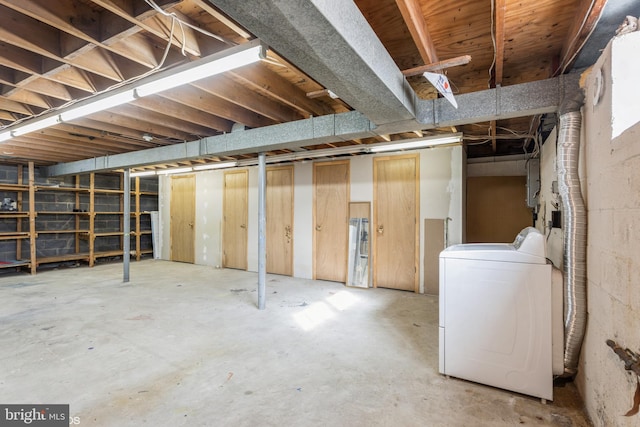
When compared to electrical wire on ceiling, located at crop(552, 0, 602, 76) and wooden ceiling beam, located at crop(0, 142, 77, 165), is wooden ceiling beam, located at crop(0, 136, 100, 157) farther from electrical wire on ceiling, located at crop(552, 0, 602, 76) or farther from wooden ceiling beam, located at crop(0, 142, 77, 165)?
electrical wire on ceiling, located at crop(552, 0, 602, 76)

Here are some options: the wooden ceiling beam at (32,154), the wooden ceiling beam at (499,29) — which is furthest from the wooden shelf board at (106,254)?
the wooden ceiling beam at (499,29)

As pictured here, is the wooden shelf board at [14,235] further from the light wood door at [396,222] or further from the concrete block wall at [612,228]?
the concrete block wall at [612,228]

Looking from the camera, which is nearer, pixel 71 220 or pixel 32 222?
pixel 32 222

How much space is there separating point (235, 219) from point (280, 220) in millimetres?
1182

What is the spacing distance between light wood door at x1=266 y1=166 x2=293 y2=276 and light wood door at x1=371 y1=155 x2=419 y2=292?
172 cm

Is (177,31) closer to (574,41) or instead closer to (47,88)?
(47,88)

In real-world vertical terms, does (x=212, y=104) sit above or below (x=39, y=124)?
above

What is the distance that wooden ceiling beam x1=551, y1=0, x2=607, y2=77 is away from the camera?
59.6 inches

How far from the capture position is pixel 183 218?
23.9 ft

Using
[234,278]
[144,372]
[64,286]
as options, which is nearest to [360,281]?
[234,278]

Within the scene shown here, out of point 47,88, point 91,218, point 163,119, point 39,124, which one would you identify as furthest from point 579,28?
point 91,218

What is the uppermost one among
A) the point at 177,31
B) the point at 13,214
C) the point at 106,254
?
the point at 177,31

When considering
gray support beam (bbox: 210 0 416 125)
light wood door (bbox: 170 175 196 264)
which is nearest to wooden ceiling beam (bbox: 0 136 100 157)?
light wood door (bbox: 170 175 196 264)

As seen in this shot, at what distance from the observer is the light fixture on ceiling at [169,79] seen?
5.78 ft
